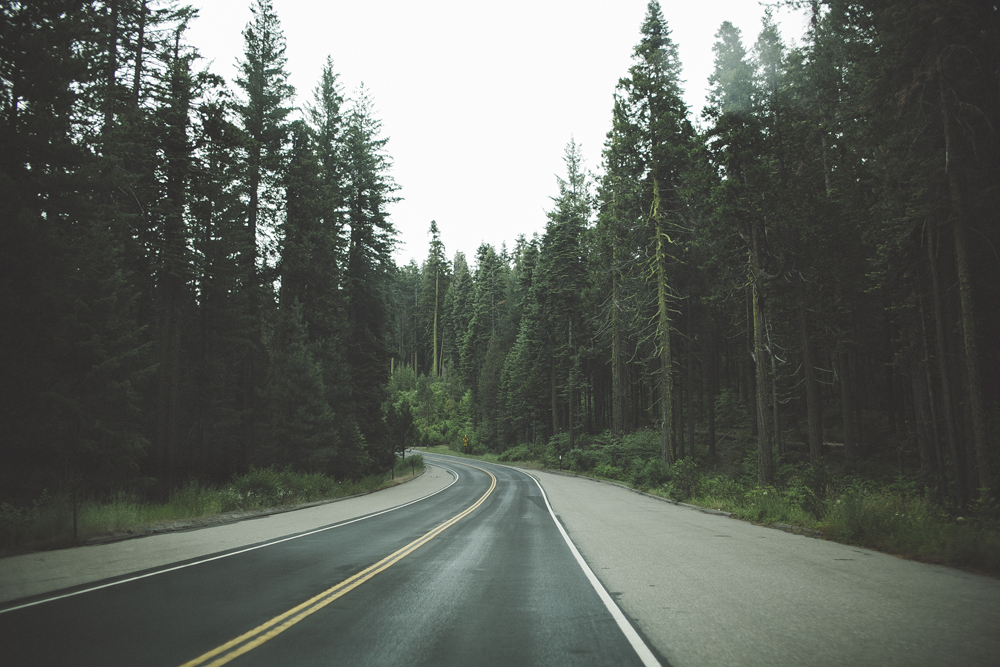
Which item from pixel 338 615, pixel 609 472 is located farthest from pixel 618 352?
pixel 338 615

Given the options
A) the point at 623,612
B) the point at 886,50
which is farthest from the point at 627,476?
the point at 623,612

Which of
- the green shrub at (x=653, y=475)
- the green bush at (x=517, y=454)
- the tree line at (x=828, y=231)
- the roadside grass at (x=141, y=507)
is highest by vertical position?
the tree line at (x=828, y=231)

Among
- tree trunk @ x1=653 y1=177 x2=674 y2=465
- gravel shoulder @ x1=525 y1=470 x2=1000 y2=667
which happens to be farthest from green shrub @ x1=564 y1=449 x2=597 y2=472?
gravel shoulder @ x1=525 y1=470 x2=1000 y2=667

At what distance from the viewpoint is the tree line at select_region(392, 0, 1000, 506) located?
526 inches

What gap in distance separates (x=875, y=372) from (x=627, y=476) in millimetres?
20449

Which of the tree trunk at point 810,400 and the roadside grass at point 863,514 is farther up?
the tree trunk at point 810,400

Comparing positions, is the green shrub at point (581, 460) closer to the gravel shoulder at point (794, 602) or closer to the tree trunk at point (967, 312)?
the tree trunk at point (967, 312)

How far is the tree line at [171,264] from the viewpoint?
12195 mm

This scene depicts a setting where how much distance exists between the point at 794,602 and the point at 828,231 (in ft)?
65.2

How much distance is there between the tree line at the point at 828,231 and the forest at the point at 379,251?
0.41ft

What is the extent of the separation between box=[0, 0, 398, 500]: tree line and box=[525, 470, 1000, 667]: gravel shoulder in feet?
45.5

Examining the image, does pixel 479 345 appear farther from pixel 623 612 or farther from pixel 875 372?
pixel 623 612

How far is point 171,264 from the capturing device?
16.9 metres

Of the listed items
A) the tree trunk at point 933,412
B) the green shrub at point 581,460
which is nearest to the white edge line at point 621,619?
the tree trunk at point 933,412
